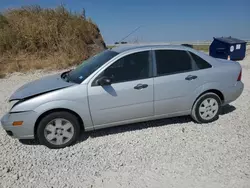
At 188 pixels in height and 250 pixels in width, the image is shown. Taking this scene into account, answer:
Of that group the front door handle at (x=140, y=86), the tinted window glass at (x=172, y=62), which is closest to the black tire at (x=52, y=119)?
the front door handle at (x=140, y=86)

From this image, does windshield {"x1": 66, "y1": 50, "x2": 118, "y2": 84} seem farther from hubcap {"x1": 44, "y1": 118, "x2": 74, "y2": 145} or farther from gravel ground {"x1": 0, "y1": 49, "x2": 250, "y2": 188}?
gravel ground {"x1": 0, "y1": 49, "x2": 250, "y2": 188}

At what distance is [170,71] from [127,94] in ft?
3.14

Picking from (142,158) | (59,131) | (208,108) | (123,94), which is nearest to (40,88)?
(59,131)

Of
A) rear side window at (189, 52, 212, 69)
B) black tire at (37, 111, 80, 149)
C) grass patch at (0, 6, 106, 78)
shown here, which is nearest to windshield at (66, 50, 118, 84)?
black tire at (37, 111, 80, 149)

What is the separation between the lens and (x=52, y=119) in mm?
3414

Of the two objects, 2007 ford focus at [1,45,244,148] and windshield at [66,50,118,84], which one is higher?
windshield at [66,50,118,84]

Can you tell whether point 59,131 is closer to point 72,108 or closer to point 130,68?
point 72,108

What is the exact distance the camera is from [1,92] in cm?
716

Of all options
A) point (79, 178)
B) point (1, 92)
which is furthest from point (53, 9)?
point (79, 178)

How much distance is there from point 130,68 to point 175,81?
2.89 feet

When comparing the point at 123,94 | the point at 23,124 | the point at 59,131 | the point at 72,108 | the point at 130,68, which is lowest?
the point at 59,131

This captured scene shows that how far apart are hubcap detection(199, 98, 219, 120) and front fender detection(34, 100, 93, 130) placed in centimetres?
225

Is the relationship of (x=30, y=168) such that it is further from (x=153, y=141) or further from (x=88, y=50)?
(x=88, y=50)

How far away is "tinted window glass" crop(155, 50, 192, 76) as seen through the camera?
387 centimetres
